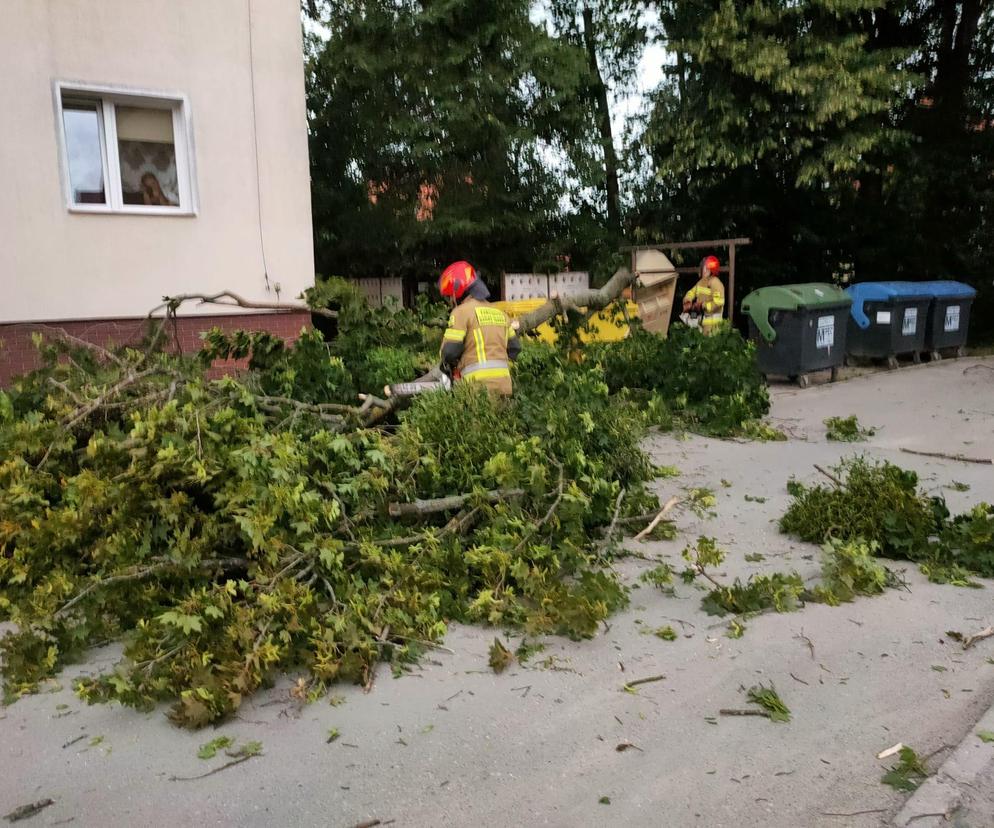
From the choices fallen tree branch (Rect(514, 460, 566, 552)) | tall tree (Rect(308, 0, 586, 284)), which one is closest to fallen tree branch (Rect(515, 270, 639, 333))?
fallen tree branch (Rect(514, 460, 566, 552))

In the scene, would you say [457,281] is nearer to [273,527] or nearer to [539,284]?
[273,527]

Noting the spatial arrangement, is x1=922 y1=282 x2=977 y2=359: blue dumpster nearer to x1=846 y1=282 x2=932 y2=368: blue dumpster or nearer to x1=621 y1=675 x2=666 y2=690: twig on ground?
x1=846 y1=282 x2=932 y2=368: blue dumpster

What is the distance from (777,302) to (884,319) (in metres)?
2.84

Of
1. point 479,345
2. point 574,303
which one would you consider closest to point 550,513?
point 479,345

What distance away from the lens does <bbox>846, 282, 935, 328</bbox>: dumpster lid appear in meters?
13.7

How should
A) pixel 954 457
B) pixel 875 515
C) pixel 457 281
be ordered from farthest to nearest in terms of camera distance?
pixel 954 457
pixel 457 281
pixel 875 515

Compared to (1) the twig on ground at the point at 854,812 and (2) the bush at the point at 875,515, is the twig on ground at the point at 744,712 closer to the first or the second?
(1) the twig on ground at the point at 854,812

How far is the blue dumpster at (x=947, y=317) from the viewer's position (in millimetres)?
14891

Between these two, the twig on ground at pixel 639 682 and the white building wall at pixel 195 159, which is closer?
the twig on ground at pixel 639 682

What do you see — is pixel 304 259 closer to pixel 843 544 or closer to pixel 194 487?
pixel 194 487

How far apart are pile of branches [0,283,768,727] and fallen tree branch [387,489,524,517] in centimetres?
1

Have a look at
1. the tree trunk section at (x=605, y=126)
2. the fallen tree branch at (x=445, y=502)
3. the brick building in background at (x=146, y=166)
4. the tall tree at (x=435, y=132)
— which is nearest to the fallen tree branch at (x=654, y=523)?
the fallen tree branch at (x=445, y=502)

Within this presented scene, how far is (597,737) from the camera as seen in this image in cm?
319

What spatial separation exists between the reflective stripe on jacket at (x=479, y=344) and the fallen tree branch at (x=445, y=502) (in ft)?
4.56
